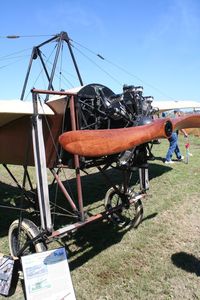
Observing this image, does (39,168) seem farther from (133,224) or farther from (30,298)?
(133,224)

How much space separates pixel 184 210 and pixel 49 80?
5.63 meters

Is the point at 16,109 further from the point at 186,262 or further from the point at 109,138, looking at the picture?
the point at 186,262

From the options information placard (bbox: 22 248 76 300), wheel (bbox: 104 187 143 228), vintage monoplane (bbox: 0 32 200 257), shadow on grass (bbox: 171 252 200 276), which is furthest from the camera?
wheel (bbox: 104 187 143 228)

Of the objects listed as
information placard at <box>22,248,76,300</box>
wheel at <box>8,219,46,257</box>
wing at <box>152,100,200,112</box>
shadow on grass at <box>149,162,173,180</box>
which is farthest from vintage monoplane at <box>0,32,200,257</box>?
shadow on grass at <box>149,162,173,180</box>

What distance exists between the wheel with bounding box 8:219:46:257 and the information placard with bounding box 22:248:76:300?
472 millimetres

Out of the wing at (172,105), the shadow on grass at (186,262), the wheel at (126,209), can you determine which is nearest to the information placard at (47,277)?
the wheel at (126,209)

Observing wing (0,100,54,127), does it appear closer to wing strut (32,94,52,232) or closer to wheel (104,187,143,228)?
wing strut (32,94,52,232)

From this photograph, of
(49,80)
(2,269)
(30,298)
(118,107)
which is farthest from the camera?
(49,80)

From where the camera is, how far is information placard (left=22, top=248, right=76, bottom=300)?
12.0 feet

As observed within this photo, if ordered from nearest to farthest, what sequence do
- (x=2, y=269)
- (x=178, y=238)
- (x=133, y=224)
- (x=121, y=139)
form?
(x=121, y=139), (x=2, y=269), (x=178, y=238), (x=133, y=224)

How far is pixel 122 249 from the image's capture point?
538 centimetres

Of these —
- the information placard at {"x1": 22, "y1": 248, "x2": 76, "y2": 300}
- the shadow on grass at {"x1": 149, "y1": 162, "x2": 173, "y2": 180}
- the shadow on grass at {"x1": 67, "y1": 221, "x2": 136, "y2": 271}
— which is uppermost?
the information placard at {"x1": 22, "y1": 248, "x2": 76, "y2": 300}

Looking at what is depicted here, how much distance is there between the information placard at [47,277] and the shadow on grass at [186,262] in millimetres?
1737

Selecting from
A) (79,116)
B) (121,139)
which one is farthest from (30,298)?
(79,116)
